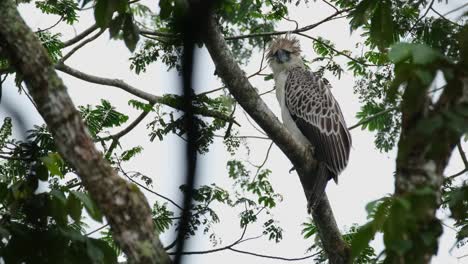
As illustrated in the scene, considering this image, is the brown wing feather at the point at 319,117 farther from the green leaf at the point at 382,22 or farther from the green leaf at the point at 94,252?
the green leaf at the point at 94,252

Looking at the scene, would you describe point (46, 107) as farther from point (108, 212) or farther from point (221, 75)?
point (221, 75)

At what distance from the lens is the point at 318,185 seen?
548 centimetres

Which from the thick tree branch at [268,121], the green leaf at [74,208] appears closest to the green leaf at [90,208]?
the green leaf at [74,208]

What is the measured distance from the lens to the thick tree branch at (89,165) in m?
2.80

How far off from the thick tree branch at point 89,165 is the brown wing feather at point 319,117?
3.31m

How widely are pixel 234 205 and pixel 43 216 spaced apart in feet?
8.65

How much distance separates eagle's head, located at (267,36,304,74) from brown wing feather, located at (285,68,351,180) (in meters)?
0.13

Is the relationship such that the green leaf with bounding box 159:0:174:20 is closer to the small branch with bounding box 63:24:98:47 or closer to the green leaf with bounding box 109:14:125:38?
the green leaf with bounding box 109:14:125:38

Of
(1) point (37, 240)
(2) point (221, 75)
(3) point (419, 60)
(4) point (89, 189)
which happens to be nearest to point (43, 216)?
(1) point (37, 240)

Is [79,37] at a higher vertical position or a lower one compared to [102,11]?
higher

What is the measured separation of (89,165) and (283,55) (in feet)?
15.3

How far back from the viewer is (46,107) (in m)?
2.91

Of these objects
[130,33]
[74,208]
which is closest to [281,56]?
[130,33]

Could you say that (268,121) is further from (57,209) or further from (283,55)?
(283,55)
